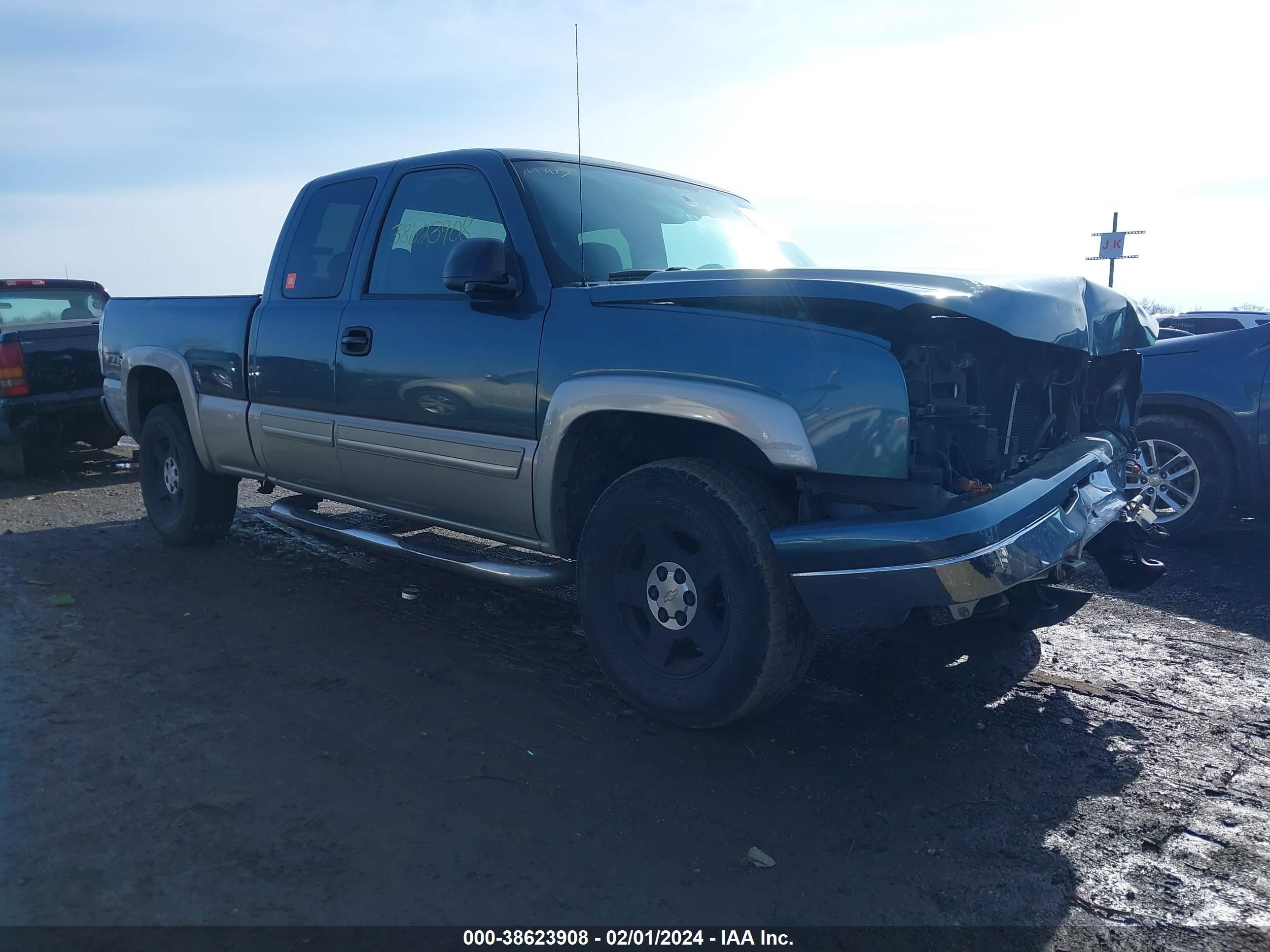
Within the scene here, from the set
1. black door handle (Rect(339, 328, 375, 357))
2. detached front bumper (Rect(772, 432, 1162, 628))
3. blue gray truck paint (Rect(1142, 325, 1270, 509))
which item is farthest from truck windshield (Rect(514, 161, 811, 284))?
blue gray truck paint (Rect(1142, 325, 1270, 509))

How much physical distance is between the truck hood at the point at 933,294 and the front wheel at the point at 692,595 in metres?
0.59

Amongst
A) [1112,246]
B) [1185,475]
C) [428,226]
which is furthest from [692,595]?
[1112,246]

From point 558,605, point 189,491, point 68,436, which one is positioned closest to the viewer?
point 558,605

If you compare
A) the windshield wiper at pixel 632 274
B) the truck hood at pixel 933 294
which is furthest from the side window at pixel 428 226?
the truck hood at pixel 933 294

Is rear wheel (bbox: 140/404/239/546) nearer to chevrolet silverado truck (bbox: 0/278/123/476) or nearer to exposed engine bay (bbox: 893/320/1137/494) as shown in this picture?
chevrolet silverado truck (bbox: 0/278/123/476)

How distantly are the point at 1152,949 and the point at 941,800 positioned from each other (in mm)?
722

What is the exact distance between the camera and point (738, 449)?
3.36m

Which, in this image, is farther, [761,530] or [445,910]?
[761,530]

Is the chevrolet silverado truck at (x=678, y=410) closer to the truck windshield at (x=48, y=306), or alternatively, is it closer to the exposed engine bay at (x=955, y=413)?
the exposed engine bay at (x=955, y=413)

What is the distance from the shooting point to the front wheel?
298cm

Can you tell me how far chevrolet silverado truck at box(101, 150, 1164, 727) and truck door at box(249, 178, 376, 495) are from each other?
2cm

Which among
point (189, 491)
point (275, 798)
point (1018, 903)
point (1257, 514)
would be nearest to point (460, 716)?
point (275, 798)

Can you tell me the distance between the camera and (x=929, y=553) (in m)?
2.63

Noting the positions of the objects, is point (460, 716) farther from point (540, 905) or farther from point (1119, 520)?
point (1119, 520)
